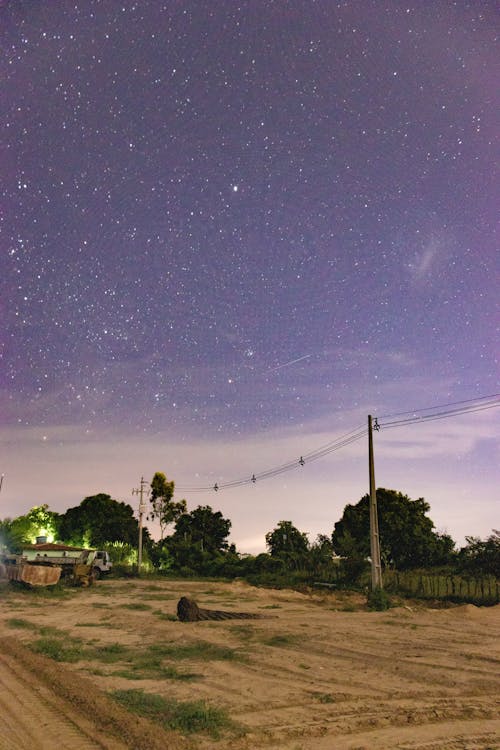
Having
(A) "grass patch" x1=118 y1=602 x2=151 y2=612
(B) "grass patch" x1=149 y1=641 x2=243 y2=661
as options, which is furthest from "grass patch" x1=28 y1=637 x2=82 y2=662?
(A) "grass patch" x1=118 y1=602 x2=151 y2=612

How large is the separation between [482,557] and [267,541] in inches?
1152

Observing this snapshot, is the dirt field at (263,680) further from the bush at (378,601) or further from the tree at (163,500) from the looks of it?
the tree at (163,500)

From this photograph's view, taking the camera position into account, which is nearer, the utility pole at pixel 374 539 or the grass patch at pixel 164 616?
the grass patch at pixel 164 616

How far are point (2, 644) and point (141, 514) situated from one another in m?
41.2

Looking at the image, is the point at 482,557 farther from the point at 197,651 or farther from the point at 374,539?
the point at 197,651

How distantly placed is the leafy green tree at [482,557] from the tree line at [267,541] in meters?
0.06

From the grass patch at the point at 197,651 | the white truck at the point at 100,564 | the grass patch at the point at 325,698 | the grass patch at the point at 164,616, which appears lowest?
the white truck at the point at 100,564

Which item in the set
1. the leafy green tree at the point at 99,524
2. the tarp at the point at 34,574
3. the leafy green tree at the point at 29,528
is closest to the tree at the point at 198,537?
the leafy green tree at the point at 99,524

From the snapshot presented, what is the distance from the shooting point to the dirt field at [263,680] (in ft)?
22.8

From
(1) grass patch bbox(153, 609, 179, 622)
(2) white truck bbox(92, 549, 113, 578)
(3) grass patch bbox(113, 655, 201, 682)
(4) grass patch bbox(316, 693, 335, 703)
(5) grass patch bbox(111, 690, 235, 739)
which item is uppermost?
(5) grass patch bbox(111, 690, 235, 739)

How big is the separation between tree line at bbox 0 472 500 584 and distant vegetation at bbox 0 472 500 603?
3.5 inches

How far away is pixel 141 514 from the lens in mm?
53781

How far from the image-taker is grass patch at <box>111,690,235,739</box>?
7.24 meters

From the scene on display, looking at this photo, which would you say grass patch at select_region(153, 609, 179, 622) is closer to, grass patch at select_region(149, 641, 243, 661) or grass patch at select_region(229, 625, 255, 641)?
grass patch at select_region(229, 625, 255, 641)
